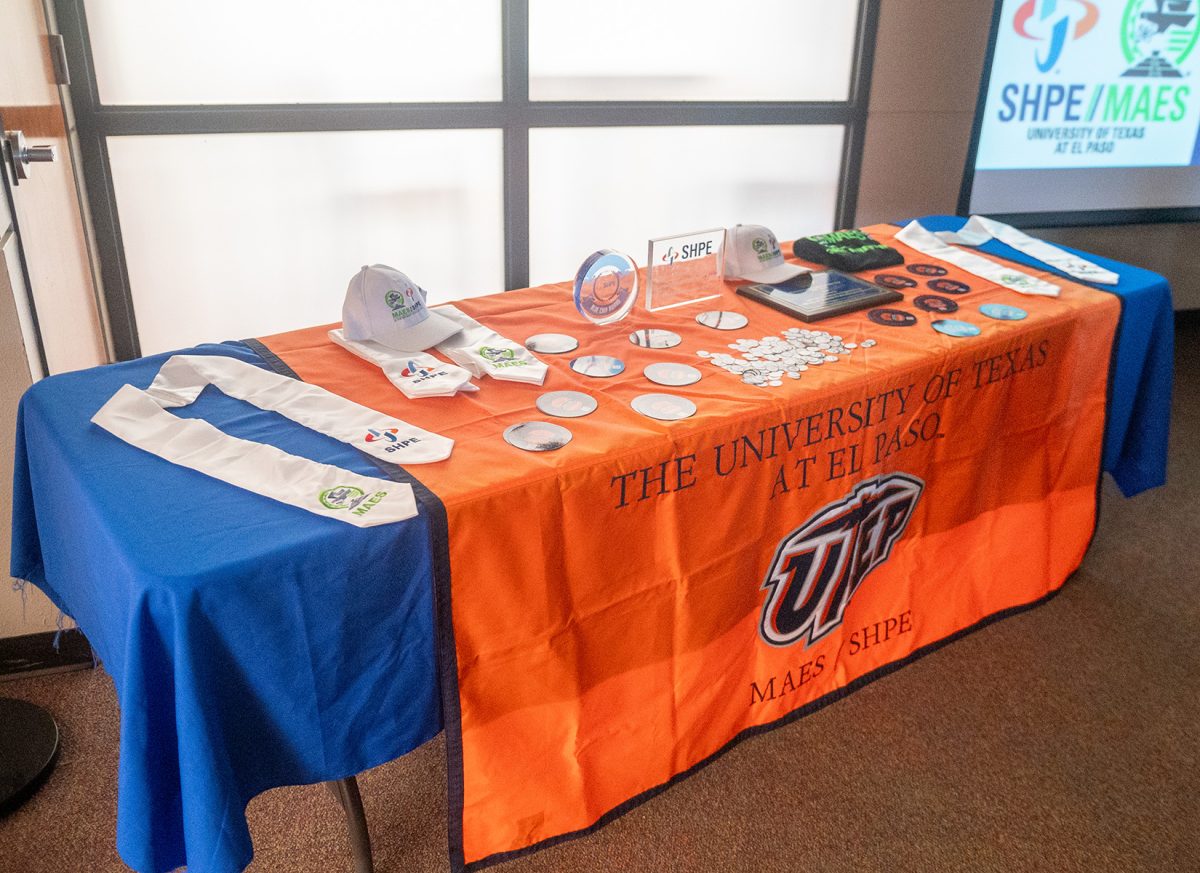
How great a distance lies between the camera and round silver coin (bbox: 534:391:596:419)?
1338mm

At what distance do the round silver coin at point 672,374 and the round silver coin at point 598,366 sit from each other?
0.05 m

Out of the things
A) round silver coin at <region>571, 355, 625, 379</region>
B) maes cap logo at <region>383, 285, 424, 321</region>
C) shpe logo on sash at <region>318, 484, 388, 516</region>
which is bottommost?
shpe logo on sash at <region>318, 484, 388, 516</region>

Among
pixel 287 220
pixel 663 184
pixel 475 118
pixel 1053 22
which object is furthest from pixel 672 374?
pixel 1053 22

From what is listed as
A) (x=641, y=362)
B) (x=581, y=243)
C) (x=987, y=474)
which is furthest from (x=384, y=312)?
(x=581, y=243)

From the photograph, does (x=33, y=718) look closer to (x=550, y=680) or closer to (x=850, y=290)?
(x=550, y=680)

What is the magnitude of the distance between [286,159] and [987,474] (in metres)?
1.93

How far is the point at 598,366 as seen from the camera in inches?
59.1

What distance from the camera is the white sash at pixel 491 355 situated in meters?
1.44

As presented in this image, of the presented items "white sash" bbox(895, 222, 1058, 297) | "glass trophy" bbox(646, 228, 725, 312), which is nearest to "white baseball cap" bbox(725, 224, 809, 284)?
"glass trophy" bbox(646, 228, 725, 312)

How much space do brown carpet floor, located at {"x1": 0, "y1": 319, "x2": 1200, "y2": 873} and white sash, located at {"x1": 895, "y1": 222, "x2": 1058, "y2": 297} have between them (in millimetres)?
726

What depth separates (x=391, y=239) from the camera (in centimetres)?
270

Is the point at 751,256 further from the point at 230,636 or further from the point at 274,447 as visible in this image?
the point at 230,636

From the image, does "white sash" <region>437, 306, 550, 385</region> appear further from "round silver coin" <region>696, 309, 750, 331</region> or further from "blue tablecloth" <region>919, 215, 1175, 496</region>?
"blue tablecloth" <region>919, 215, 1175, 496</region>

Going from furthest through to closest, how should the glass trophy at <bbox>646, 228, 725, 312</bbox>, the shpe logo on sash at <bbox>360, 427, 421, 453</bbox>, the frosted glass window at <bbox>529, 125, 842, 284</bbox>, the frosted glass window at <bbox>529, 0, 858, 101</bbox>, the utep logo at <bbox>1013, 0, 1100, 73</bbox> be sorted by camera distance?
the utep logo at <bbox>1013, 0, 1100, 73</bbox>
the frosted glass window at <bbox>529, 125, 842, 284</bbox>
the frosted glass window at <bbox>529, 0, 858, 101</bbox>
the glass trophy at <bbox>646, 228, 725, 312</bbox>
the shpe logo on sash at <bbox>360, 427, 421, 453</bbox>
